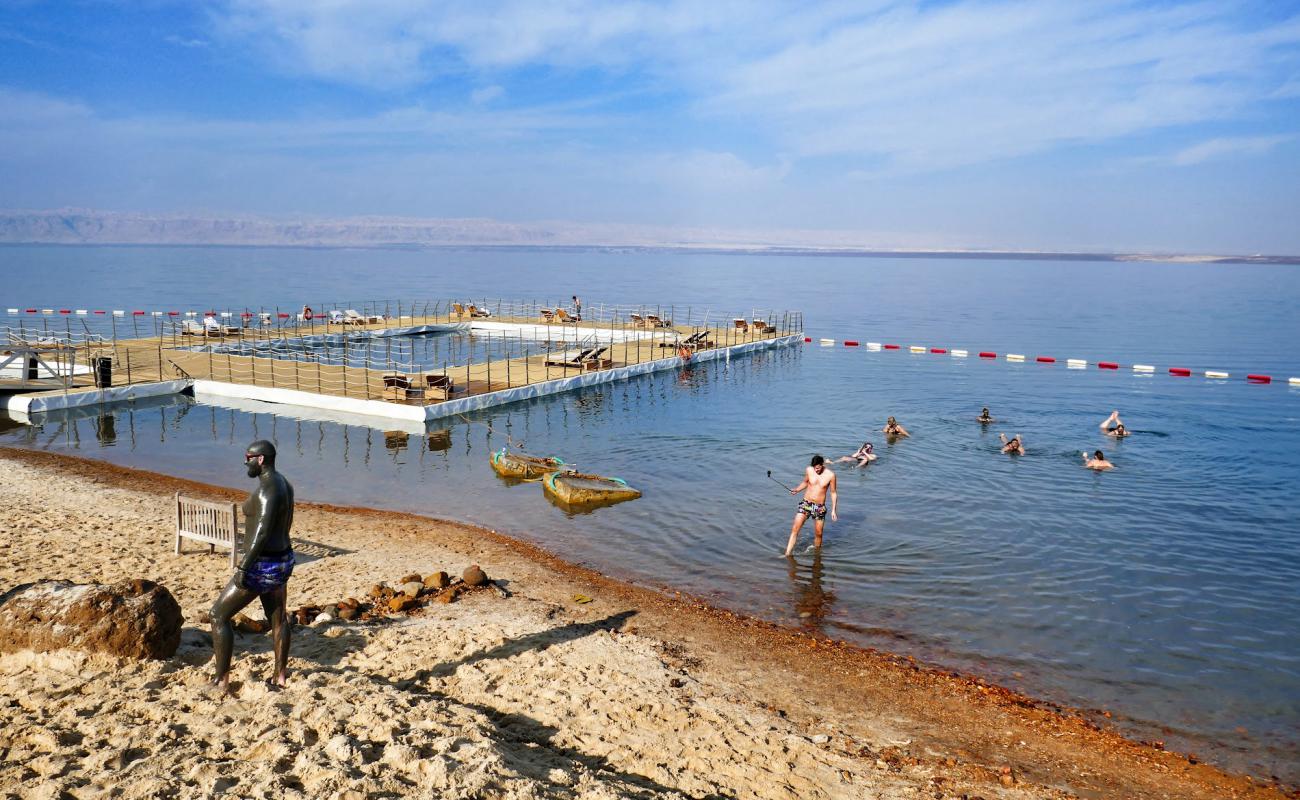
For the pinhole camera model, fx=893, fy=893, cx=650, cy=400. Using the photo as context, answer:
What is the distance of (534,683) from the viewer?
8914 millimetres

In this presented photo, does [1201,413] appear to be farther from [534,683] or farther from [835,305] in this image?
[835,305]

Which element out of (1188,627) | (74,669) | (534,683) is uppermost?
(74,669)

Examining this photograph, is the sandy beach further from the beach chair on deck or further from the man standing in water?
the beach chair on deck

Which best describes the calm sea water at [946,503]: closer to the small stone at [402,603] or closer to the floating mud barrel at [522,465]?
the floating mud barrel at [522,465]

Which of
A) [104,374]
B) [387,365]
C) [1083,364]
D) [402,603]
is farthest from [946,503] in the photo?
[1083,364]

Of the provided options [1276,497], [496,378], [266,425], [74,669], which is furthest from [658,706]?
[496,378]

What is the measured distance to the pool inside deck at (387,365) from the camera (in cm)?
3031

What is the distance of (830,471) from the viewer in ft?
49.9

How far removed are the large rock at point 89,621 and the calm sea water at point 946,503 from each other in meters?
7.77

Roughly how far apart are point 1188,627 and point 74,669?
14.1 metres

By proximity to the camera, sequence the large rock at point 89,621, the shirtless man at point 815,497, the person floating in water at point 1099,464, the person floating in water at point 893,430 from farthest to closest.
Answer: the person floating in water at point 893,430 → the person floating in water at point 1099,464 → the shirtless man at point 815,497 → the large rock at point 89,621

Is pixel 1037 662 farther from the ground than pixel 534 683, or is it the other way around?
pixel 534 683

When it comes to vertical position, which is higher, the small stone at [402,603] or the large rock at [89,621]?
the large rock at [89,621]

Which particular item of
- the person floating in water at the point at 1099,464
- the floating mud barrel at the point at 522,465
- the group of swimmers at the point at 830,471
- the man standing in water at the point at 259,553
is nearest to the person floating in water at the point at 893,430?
the group of swimmers at the point at 830,471
